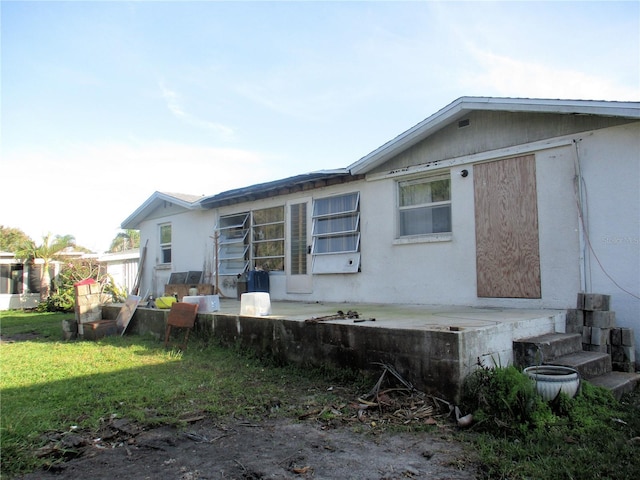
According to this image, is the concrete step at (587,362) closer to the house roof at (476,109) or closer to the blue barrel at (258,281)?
the house roof at (476,109)

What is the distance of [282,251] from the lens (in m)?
11.0

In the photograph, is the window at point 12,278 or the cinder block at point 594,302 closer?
the cinder block at point 594,302

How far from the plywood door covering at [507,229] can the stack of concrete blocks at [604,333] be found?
969mm

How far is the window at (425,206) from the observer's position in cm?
799

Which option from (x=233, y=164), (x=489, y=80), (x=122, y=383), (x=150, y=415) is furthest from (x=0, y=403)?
(x=233, y=164)

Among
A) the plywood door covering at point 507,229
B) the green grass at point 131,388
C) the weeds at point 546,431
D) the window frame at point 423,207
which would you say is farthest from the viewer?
the window frame at point 423,207

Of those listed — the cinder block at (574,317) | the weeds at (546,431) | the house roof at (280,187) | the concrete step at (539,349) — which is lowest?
the weeds at (546,431)

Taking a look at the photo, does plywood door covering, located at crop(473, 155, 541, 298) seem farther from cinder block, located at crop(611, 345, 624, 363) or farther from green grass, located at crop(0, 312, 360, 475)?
green grass, located at crop(0, 312, 360, 475)

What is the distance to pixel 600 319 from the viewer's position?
218 inches

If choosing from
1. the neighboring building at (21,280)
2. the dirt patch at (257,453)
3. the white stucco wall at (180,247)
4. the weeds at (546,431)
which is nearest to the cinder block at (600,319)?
the weeds at (546,431)

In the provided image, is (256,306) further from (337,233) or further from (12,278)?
(12,278)

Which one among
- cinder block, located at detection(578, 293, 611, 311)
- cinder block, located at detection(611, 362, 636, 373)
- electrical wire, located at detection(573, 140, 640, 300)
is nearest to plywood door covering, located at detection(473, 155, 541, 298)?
electrical wire, located at detection(573, 140, 640, 300)

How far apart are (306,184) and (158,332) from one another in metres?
4.67

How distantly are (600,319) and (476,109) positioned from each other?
3690 millimetres
